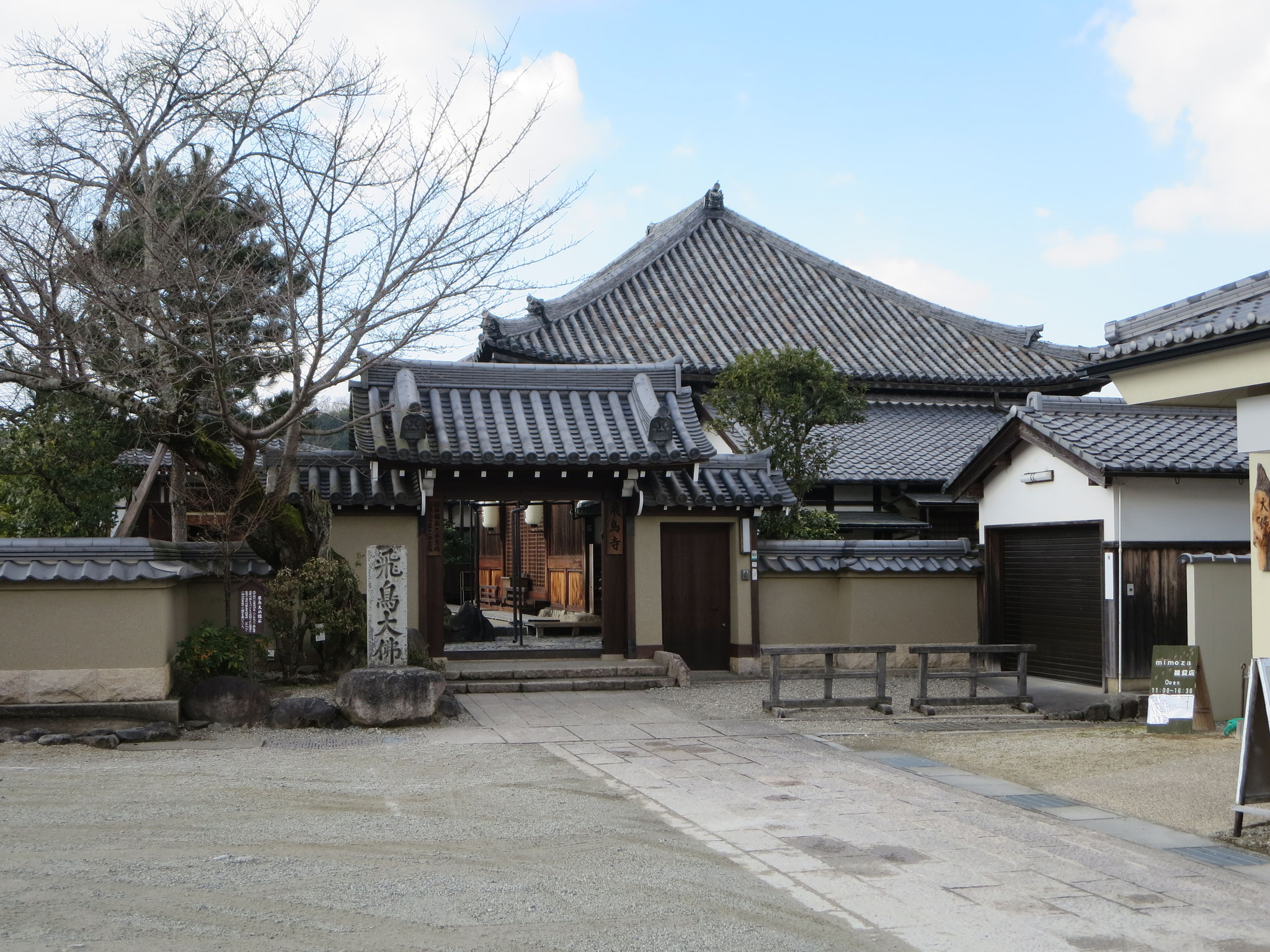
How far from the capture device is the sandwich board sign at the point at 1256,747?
735cm

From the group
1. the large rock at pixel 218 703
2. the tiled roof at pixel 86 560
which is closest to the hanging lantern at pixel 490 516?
the large rock at pixel 218 703

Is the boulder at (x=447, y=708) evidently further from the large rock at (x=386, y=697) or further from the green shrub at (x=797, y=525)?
the green shrub at (x=797, y=525)

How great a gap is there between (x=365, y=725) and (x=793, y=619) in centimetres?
747

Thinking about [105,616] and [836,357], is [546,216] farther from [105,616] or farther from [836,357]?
[836,357]

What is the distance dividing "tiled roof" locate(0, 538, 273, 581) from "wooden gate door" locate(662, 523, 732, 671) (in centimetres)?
706

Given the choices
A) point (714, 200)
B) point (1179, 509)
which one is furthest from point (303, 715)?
point (714, 200)

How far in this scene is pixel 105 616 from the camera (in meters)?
11.8

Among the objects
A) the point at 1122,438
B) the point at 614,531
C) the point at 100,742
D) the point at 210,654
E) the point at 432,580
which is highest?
the point at 1122,438

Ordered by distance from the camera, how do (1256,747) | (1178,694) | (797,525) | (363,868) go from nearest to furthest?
(363,868) < (1256,747) < (1178,694) < (797,525)

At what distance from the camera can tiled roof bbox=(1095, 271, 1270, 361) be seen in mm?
8391

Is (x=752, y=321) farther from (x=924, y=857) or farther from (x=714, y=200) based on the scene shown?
(x=924, y=857)

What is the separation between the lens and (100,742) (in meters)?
11.0

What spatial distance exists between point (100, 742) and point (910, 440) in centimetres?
1605

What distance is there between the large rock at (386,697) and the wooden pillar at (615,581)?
183 inches
